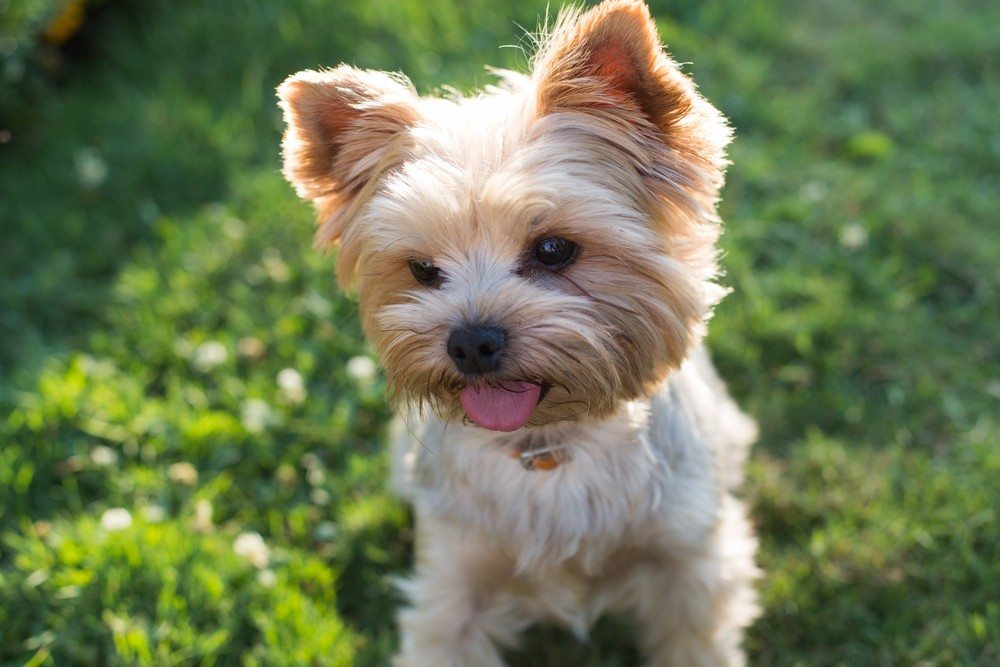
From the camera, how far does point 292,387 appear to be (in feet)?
14.4

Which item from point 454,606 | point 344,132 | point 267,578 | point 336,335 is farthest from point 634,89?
point 336,335

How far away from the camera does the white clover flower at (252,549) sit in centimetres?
372

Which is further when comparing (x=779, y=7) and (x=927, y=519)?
(x=779, y=7)

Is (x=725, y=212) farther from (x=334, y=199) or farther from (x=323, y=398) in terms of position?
(x=334, y=199)

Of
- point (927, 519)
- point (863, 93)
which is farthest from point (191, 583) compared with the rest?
point (863, 93)

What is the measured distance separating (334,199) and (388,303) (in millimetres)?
407

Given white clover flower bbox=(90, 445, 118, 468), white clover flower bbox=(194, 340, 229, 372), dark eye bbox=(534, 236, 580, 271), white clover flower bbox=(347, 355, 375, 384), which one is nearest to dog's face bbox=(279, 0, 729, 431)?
dark eye bbox=(534, 236, 580, 271)

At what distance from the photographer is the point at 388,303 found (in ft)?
9.31

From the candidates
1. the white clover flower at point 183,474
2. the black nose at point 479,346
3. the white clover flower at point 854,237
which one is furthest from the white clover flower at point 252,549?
the white clover flower at point 854,237

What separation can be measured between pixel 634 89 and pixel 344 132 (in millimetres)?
878

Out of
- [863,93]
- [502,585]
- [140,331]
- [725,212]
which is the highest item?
[863,93]

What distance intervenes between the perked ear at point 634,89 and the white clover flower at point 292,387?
2.21 metres

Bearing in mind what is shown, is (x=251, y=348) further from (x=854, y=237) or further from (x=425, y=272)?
(x=854, y=237)

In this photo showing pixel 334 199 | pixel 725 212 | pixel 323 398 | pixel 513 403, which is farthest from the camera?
pixel 725 212
